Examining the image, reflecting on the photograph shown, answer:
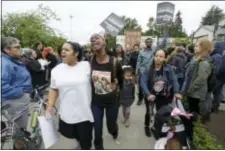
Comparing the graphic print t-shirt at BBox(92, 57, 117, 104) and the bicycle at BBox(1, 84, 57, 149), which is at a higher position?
the graphic print t-shirt at BBox(92, 57, 117, 104)

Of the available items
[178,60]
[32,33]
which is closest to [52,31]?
[32,33]

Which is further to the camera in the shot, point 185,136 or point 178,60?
point 178,60

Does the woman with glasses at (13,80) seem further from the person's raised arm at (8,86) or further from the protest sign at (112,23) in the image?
the protest sign at (112,23)

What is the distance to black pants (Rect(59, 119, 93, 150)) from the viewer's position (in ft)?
12.0

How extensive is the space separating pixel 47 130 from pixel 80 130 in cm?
40

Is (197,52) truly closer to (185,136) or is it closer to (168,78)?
(168,78)

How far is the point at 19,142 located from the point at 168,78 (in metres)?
2.35

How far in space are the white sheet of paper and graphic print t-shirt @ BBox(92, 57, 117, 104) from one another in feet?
2.21

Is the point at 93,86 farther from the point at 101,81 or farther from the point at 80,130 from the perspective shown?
the point at 80,130

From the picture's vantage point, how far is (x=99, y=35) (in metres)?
3.78

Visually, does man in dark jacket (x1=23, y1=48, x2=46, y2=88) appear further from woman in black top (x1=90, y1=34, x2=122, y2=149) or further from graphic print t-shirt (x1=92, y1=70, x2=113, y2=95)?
graphic print t-shirt (x1=92, y1=70, x2=113, y2=95)

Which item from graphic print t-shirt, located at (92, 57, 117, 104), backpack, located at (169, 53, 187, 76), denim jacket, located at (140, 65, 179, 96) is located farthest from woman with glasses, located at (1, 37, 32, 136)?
backpack, located at (169, 53, 187, 76)

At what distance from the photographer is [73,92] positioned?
3525mm

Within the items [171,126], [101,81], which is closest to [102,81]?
[101,81]
